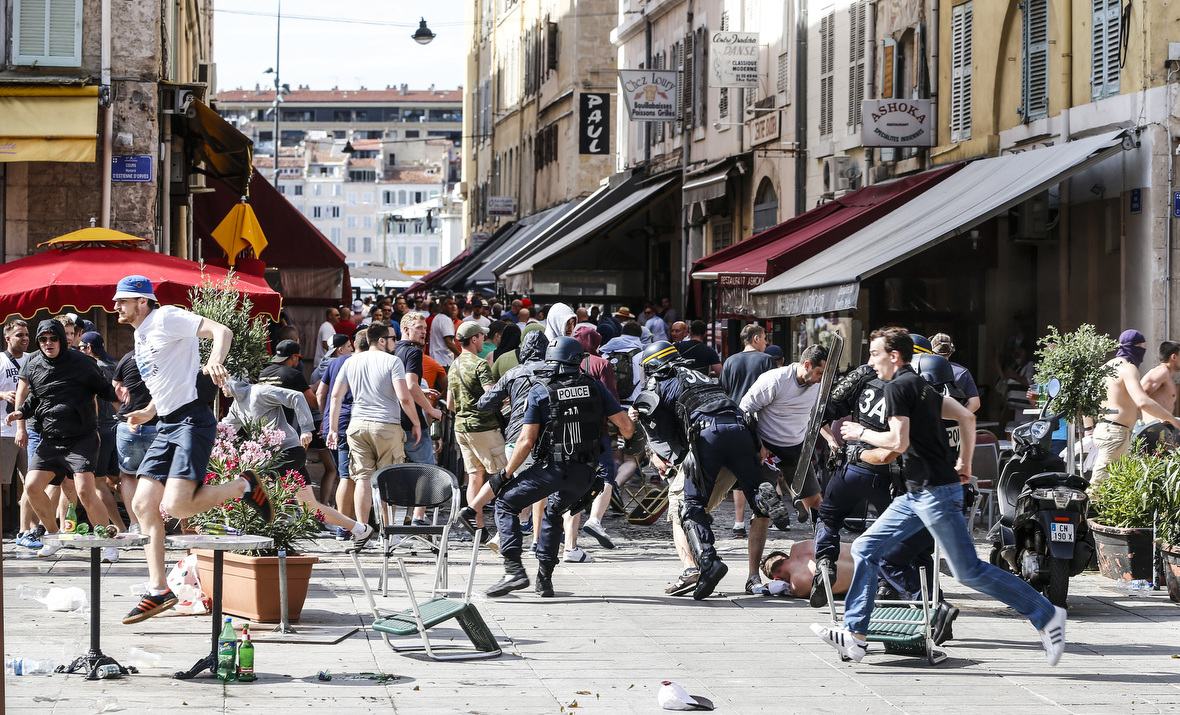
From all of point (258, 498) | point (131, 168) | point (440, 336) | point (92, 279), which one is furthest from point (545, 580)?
point (440, 336)

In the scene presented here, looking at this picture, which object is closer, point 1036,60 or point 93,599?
point 93,599

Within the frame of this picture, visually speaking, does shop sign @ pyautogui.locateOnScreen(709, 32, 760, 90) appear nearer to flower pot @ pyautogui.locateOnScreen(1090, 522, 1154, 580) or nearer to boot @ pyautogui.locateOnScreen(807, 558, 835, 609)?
flower pot @ pyautogui.locateOnScreen(1090, 522, 1154, 580)

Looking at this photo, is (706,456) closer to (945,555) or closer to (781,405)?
(781,405)

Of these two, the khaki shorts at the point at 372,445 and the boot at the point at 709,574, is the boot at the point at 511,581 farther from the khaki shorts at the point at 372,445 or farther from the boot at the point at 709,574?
the khaki shorts at the point at 372,445

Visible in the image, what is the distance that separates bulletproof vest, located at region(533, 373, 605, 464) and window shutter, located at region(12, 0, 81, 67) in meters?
8.98

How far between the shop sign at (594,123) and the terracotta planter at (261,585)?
2462cm

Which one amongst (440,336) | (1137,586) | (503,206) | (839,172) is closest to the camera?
(1137,586)

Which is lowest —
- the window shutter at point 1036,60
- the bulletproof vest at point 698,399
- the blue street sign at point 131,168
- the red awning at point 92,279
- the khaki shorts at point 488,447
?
the khaki shorts at point 488,447

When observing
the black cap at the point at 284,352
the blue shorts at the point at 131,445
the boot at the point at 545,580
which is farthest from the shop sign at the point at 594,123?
the boot at the point at 545,580

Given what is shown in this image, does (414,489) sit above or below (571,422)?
below

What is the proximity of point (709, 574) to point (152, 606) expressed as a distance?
3461 millimetres

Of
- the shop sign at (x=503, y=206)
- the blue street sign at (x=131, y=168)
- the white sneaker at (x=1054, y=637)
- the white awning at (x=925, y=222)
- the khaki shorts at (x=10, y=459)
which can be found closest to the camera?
the white sneaker at (x=1054, y=637)

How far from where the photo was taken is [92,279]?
12.5 metres

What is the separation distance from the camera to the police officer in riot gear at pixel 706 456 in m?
9.62
